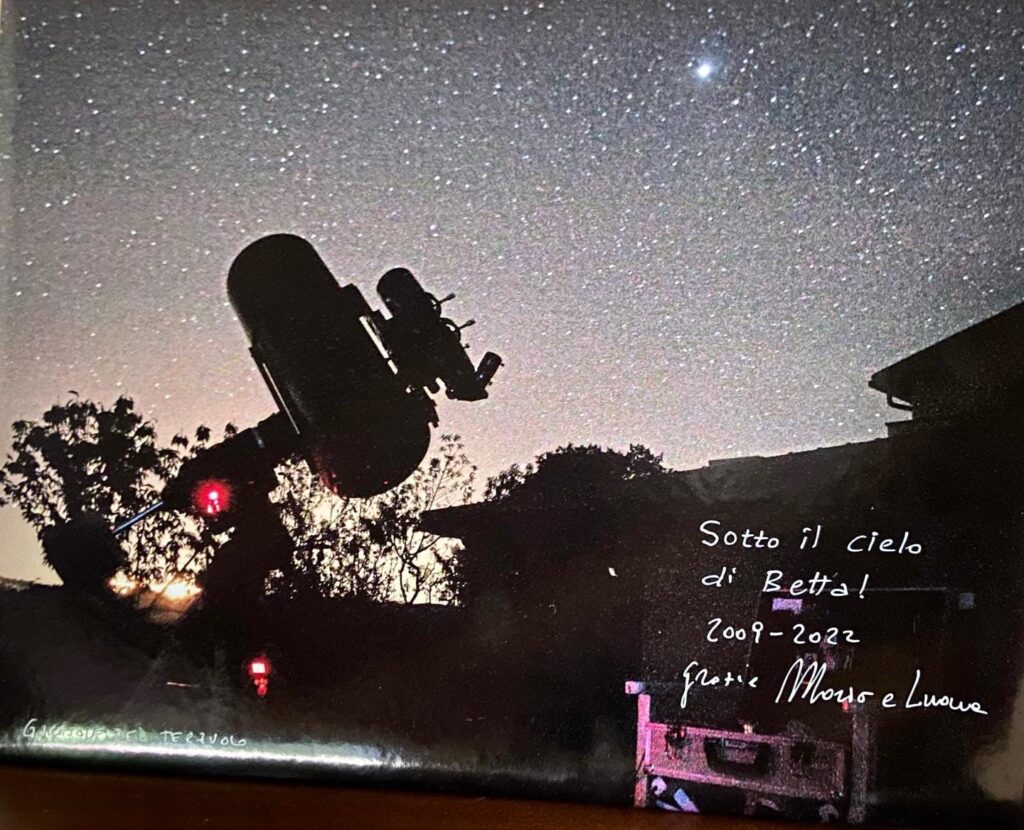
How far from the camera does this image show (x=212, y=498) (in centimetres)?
112

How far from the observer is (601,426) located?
1.09 metres

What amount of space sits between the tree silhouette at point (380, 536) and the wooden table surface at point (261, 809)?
207 millimetres

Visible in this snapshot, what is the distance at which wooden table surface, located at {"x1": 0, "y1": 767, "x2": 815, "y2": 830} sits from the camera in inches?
38.9

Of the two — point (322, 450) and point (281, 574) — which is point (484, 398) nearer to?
point (322, 450)

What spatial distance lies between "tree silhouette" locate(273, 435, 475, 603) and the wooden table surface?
0.68 feet

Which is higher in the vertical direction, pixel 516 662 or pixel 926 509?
pixel 926 509

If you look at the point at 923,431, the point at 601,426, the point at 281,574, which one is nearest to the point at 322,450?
the point at 281,574

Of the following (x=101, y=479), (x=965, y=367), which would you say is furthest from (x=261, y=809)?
(x=965, y=367)

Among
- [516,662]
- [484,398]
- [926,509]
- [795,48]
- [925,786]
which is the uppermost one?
[795,48]

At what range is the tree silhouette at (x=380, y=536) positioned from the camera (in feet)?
3.61

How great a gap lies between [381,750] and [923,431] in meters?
0.65

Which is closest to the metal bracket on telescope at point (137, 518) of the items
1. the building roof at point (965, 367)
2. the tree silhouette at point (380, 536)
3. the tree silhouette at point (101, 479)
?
the tree silhouette at point (101, 479)

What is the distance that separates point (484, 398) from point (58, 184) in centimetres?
52

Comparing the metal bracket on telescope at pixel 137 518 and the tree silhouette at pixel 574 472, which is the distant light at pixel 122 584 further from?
the tree silhouette at pixel 574 472
